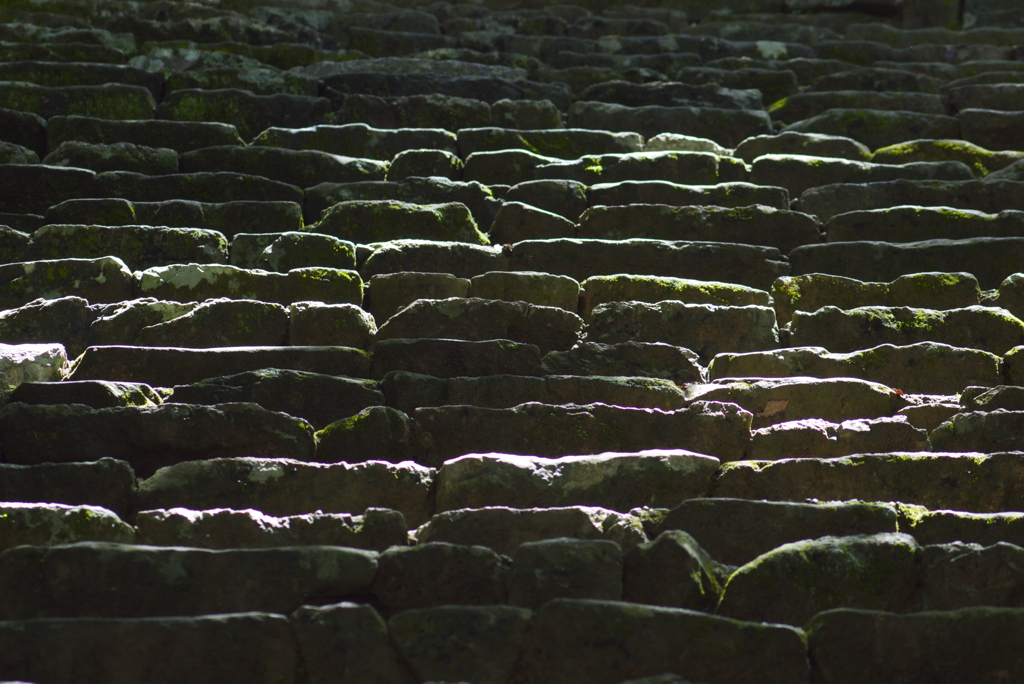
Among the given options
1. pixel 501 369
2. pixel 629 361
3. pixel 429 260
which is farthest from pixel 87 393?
pixel 629 361

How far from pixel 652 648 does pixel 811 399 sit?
1202 millimetres

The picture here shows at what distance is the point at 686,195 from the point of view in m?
4.54

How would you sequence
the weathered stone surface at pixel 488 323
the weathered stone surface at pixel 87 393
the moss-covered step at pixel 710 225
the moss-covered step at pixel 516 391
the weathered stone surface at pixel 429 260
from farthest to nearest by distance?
the moss-covered step at pixel 710 225 → the weathered stone surface at pixel 429 260 → the weathered stone surface at pixel 488 323 → the moss-covered step at pixel 516 391 → the weathered stone surface at pixel 87 393

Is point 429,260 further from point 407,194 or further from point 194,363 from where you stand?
point 194,363

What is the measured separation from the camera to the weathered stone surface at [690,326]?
3.46m

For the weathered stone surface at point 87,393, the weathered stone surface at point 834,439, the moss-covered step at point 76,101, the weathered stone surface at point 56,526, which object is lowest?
the weathered stone surface at point 834,439

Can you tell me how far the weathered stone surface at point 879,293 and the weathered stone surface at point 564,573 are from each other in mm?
1773

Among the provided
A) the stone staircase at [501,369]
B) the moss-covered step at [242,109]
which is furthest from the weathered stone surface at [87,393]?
the moss-covered step at [242,109]

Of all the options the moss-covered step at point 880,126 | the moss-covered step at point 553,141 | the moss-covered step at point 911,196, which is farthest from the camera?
the moss-covered step at point 880,126

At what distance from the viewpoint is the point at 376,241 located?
4238mm

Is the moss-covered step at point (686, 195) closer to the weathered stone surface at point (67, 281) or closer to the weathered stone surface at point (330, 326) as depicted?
the weathered stone surface at point (330, 326)

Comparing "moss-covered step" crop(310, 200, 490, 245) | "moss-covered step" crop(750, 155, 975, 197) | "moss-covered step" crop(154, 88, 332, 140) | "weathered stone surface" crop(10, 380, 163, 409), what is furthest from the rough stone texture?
"moss-covered step" crop(154, 88, 332, 140)

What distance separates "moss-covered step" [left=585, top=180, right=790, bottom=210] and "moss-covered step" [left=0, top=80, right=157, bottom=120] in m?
2.23

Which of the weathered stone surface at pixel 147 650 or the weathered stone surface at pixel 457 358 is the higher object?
the weathered stone surface at pixel 457 358
